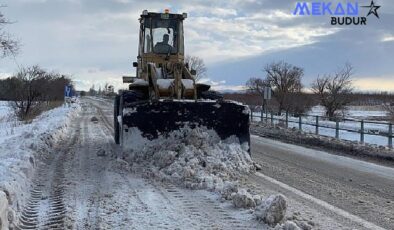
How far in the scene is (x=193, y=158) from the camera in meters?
9.13

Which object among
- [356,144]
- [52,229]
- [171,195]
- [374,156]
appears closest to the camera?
[52,229]

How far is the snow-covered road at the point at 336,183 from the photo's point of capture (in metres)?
6.68

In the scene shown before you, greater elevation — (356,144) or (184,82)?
(184,82)

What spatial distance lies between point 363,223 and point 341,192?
6.71ft

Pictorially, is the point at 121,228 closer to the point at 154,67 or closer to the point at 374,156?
the point at 154,67

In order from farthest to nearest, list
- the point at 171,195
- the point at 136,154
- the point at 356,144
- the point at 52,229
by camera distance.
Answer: the point at 356,144
the point at 136,154
the point at 171,195
the point at 52,229

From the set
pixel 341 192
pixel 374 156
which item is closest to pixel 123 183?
pixel 341 192

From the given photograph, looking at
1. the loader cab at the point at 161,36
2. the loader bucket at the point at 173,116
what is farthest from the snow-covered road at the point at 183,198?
the loader cab at the point at 161,36

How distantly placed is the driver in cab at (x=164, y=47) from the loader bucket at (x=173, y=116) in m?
3.07

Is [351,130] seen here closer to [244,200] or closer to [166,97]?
[166,97]

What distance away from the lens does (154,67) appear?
11992 mm

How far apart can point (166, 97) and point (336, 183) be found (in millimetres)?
4465

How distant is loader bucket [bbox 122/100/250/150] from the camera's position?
10.0 meters

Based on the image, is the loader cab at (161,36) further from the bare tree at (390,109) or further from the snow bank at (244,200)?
the bare tree at (390,109)
